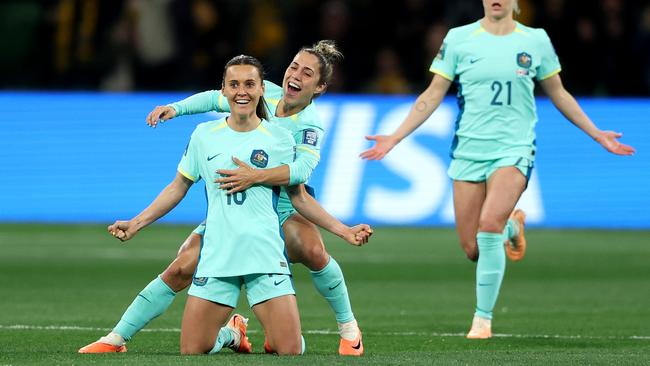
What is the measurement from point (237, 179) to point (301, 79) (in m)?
1.03

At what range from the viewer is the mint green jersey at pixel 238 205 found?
7.49m

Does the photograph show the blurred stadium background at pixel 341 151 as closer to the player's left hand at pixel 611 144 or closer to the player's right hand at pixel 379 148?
the player's left hand at pixel 611 144

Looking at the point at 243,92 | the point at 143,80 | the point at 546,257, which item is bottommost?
the point at 546,257

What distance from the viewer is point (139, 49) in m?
19.7

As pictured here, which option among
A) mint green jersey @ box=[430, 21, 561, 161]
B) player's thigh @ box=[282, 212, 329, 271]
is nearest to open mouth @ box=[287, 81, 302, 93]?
player's thigh @ box=[282, 212, 329, 271]

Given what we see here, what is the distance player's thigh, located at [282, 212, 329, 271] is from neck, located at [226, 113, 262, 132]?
81 centimetres

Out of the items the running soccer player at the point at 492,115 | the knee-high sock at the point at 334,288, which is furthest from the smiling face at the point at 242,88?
the running soccer player at the point at 492,115

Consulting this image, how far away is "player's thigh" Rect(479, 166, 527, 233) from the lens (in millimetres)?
9211

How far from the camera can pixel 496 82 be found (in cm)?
940

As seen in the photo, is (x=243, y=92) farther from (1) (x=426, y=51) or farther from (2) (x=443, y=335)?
(1) (x=426, y=51)

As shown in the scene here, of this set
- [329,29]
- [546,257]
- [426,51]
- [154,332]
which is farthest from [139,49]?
[154,332]

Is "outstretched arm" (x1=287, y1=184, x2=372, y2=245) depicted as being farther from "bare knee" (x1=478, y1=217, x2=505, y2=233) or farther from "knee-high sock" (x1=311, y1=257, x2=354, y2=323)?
"bare knee" (x1=478, y1=217, x2=505, y2=233)

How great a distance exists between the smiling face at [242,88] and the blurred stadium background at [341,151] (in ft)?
9.86

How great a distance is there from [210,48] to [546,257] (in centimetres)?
712
